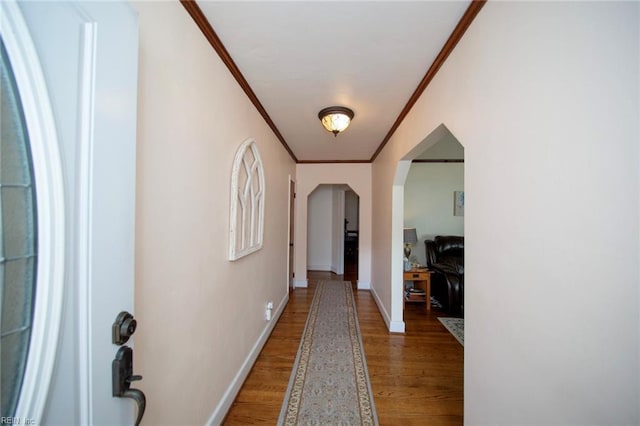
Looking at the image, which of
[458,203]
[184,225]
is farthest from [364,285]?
[184,225]

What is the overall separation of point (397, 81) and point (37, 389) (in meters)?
2.21

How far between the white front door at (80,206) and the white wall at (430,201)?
4.55 meters

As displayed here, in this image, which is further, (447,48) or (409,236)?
(409,236)

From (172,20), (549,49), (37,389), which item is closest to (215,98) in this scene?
(172,20)

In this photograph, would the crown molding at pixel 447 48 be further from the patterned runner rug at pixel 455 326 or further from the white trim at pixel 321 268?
the white trim at pixel 321 268

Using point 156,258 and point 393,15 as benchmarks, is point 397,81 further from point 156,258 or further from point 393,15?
point 156,258

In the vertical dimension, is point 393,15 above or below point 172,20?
above

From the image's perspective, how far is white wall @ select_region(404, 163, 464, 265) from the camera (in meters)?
4.55

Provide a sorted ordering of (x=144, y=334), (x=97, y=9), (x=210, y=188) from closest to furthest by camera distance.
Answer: (x=97, y=9) < (x=144, y=334) < (x=210, y=188)

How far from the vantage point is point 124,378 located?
2.07ft

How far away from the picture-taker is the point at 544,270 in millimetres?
793

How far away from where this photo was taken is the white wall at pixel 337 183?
4500mm

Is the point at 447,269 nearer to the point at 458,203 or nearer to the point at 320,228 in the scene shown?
the point at 458,203

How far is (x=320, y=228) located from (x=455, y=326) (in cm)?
384
